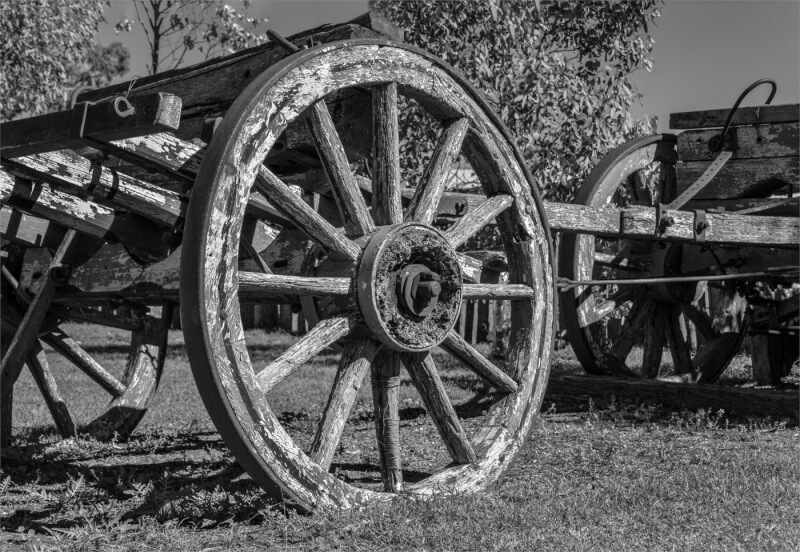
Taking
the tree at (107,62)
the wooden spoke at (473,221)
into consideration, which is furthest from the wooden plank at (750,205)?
the tree at (107,62)

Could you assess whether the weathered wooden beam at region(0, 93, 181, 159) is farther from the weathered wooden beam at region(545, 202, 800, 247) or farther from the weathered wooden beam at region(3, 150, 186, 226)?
the weathered wooden beam at region(545, 202, 800, 247)

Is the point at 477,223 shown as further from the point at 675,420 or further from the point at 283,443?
the point at 675,420

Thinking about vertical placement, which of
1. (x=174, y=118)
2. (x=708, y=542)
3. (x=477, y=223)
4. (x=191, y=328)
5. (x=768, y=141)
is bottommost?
(x=708, y=542)

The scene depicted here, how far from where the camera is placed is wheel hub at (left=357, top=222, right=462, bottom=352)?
10.9 ft

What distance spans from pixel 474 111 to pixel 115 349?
10729 mm

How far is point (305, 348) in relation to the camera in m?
3.20

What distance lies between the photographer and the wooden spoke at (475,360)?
372 centimetres

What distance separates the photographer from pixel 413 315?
11.2 feet

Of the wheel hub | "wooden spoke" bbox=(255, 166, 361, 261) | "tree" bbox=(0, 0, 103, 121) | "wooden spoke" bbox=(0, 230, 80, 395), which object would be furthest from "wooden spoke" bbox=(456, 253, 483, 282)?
"tree" bbox=(0, 0, 103, 121)

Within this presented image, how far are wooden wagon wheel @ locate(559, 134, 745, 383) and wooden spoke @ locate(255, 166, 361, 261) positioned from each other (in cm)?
301

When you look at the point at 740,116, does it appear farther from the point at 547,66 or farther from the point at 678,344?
the point at 547,66

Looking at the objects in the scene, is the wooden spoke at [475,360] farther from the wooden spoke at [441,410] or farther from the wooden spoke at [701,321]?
the wooden spoke at [701,321]

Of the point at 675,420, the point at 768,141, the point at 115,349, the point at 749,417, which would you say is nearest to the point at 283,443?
the point at 675,420

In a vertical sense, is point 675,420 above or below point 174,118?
below
